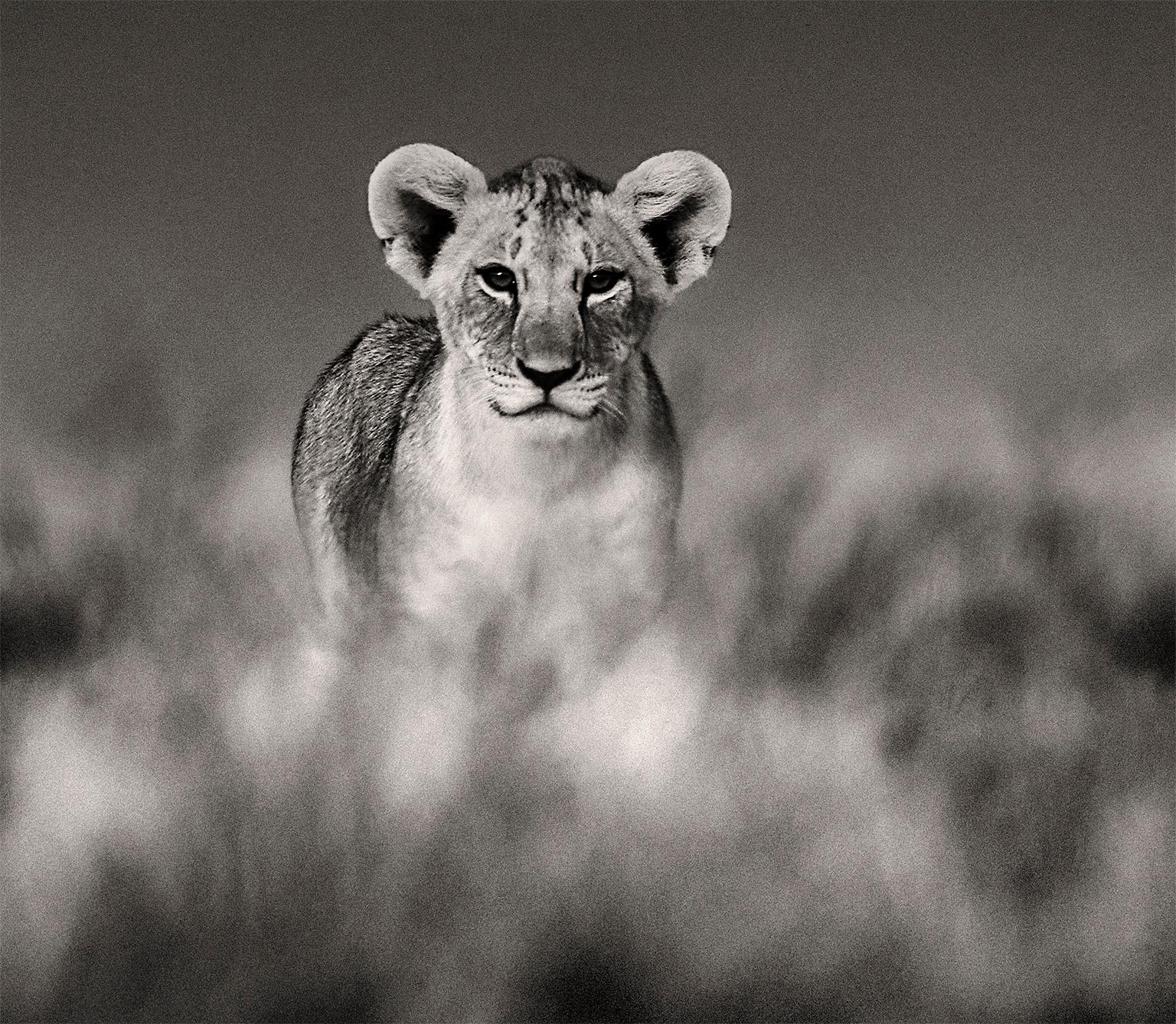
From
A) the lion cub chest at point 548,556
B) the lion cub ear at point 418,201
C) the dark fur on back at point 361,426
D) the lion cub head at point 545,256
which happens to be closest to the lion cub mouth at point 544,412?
the lion cub head at point 545,256

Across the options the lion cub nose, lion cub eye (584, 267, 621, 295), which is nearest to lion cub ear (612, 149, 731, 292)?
lion cub eye (584, 267, 621, 295)

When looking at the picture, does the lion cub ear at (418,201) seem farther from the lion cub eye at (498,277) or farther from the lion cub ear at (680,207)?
the lion cub ear at (680,207)

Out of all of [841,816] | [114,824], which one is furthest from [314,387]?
[841,816]

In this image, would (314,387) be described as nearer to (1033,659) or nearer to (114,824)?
(114,824)

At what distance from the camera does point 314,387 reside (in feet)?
25.8

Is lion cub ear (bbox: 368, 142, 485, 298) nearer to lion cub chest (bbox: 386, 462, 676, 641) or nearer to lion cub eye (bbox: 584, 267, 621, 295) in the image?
lion cub eye (bbox: 584, 267, 621, 295)

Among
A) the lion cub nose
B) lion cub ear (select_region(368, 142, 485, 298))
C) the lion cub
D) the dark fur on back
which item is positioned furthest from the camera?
the dark fur on back

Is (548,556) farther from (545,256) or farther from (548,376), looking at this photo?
(545,256)

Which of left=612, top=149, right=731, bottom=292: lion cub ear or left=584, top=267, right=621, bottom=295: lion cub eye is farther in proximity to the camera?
left=612, top=149, right=731, bottom=292: lion cub ear

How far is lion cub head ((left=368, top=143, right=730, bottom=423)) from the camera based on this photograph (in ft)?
20.0

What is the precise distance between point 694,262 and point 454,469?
0.98m

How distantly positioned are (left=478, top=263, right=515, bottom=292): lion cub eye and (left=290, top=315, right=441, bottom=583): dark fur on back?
656 millimetres

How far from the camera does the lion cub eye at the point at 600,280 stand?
6.22 m

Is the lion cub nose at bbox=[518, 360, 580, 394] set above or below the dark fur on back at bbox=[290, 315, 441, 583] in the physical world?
above
